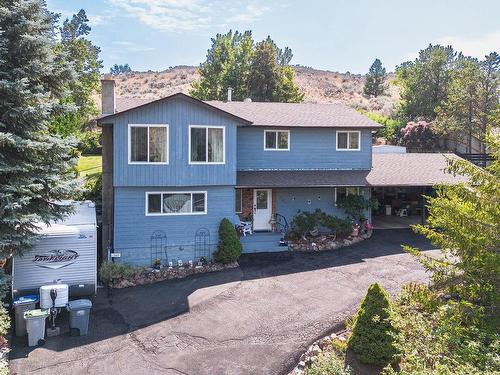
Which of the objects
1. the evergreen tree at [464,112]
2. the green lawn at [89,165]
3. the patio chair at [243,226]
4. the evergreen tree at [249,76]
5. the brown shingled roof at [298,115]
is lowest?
the patio chair at [243,226]

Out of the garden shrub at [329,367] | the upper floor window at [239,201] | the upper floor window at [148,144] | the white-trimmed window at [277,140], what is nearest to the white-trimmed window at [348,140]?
the white-trimmed window at [277,140]

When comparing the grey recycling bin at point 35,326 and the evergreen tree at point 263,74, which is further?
the evergreen tree at point 263,74

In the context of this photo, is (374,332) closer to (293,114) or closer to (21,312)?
(21,312)

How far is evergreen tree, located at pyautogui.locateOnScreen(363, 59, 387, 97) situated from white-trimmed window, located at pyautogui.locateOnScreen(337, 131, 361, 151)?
49.4 metres

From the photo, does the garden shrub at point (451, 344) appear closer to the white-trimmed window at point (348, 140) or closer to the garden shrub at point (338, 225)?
the garden shrub at point (338, 225)

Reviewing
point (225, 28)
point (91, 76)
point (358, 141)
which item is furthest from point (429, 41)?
point (91, 76)

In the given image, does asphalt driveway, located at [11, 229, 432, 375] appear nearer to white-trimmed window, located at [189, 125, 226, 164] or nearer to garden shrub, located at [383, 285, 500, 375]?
garden shrub, located at [383, 285, 500, 375]

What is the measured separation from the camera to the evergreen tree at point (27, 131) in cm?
1149

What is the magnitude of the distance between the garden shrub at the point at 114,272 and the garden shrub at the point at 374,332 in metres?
8.96

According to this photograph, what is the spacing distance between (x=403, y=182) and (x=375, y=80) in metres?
50.7

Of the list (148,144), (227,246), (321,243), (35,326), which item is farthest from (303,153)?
(35,326)

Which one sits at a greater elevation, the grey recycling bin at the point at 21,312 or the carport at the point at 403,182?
the carport at the point at 403,182

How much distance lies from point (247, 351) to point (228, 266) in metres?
6.53

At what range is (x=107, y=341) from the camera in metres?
10.7
